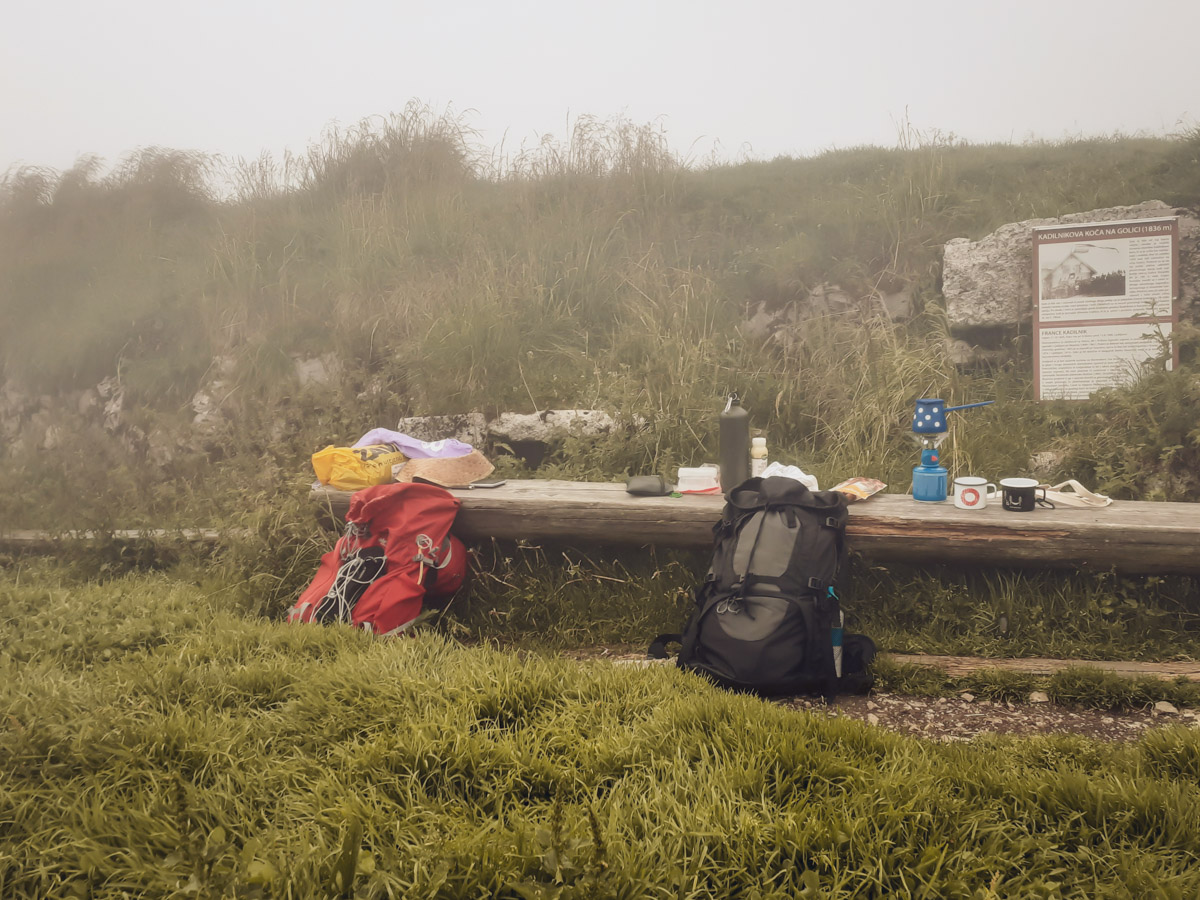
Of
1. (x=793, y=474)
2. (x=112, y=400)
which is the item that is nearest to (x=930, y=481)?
(x=793, y=474)

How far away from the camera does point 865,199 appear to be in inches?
274

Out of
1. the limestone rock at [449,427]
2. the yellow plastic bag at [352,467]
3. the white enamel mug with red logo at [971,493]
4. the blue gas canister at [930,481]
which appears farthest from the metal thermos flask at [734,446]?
the limestone rock at [449,427]

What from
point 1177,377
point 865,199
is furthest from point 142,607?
point 865,199

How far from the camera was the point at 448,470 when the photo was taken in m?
4.41

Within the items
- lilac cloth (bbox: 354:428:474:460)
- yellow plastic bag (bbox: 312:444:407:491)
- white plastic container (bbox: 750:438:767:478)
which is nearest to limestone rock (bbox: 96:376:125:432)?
lilac cloth (bbox: 354:428:474:460)

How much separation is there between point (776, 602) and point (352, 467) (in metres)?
2.57

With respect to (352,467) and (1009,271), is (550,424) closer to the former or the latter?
(352,467)

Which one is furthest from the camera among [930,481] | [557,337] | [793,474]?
[557,337]

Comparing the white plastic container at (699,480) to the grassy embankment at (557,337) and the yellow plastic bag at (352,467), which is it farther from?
the yellow plastic bag at (352,467)

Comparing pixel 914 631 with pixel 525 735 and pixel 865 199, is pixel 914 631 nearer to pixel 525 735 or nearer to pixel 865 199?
pixel 525 735

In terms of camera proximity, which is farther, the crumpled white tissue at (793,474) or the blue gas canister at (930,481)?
the crumpled white tissue at (793,474)

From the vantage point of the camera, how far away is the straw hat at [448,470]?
432 centimetres

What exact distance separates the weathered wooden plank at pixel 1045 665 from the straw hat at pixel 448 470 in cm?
257

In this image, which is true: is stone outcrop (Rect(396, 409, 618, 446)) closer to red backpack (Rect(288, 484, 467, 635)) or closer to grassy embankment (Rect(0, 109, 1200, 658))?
grassy embankment (Rect(0, 109, 1200, 658))
